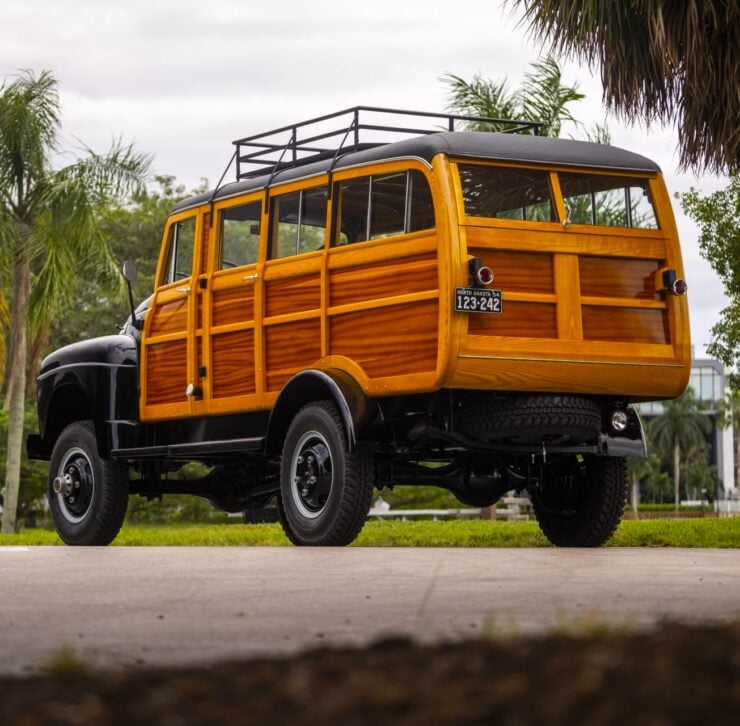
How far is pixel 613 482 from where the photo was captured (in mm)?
11992

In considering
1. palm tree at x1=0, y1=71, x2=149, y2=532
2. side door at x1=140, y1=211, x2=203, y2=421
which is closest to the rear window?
side door at x1=140, y1=211, x2=203, y2=421

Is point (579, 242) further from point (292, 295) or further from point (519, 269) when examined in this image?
point (292, 295)

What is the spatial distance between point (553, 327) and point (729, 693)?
291 inches

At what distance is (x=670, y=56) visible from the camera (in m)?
12.7

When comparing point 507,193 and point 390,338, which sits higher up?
point 507,193

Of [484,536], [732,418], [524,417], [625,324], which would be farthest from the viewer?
[732,418]

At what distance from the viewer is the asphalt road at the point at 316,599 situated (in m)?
5.10

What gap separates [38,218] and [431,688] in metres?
23.9

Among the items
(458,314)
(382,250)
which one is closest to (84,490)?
(382,250)

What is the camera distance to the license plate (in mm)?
10188

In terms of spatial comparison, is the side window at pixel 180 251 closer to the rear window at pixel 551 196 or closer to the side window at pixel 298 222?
the side window at pixel 298 222

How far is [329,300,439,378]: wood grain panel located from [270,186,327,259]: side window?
2.75 feet

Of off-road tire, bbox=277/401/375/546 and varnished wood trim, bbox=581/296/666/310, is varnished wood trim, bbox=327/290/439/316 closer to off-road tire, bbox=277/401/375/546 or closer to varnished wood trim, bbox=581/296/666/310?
off-road tire, bbox=277/401/375/546

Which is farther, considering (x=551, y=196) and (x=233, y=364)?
(x=233, y=364)
